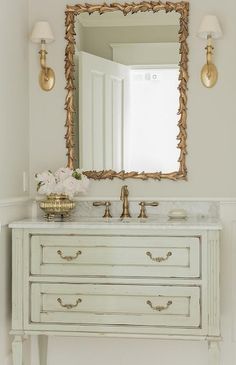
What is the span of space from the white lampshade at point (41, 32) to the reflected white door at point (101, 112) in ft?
0.69

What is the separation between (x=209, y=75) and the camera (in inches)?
129

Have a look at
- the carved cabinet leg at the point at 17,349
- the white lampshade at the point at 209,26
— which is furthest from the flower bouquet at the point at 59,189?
the white lampshade at the point at 209,26

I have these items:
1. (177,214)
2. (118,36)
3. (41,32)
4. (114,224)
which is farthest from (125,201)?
(41,32)

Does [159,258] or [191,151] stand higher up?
[191,151]

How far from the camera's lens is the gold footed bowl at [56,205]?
315 cm

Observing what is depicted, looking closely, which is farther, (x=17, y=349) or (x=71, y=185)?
(x=71, y=185)

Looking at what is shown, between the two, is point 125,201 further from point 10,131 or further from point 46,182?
point 10,131

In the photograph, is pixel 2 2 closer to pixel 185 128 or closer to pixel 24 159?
pixel 24 159

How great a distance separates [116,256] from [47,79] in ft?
3.70

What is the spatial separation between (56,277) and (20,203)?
52 cm

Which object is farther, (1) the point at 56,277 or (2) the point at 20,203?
(2) the point at 20,203

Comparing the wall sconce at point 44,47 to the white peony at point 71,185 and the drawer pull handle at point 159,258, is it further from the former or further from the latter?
the drawer pull handle at point 159,258

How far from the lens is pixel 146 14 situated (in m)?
3.34

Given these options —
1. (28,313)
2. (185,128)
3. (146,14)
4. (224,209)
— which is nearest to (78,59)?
(146,14)
